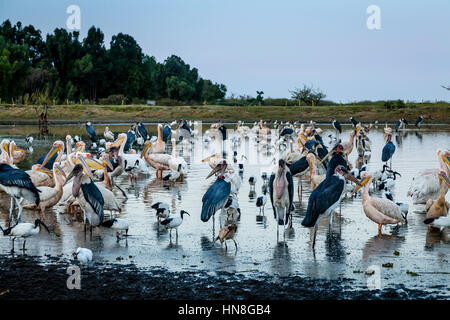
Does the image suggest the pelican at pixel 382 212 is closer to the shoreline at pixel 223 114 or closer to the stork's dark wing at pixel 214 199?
the stork's dark wing at pixel 214 199

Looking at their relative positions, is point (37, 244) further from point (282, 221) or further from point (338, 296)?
point (338, 296)

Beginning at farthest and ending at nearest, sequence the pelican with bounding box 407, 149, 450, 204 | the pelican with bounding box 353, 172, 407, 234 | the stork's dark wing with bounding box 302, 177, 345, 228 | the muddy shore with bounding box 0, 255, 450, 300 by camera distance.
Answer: the pelican with bounding box 407, 149, 450, 204 → the pelican with bounding box 353, 172, 407, 234 → the stork's dark wing with bounding box 302, 177, 345, 228 → the muddy shore with bounding box 0, 255, 450, 300

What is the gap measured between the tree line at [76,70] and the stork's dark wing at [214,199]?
56.4 meters

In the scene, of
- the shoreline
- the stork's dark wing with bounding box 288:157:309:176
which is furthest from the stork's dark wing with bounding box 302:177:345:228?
the shoreline

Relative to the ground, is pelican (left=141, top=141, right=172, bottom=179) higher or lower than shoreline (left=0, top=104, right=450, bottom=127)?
lower

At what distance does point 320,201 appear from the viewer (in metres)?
9.40

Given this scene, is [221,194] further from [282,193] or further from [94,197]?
[94,197]

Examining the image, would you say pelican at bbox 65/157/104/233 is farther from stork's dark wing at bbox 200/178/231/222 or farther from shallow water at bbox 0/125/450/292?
stork's dark wing at bbox 200/178/231/222

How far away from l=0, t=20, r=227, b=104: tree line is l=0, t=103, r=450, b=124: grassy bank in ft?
35.1

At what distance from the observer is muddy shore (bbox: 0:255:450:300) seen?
→ 7.01 metres

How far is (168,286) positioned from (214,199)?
9.73ft

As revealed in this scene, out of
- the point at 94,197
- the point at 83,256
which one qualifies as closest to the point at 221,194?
the point at 94,197

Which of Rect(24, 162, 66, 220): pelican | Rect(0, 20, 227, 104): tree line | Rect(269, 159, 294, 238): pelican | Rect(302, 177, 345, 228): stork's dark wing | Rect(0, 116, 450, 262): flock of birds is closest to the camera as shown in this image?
Rect(302, 177, 345, 228): stork's dark wing

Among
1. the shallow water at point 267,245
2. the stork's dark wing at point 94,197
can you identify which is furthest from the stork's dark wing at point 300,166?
the stork's dark wing at point 94,197
